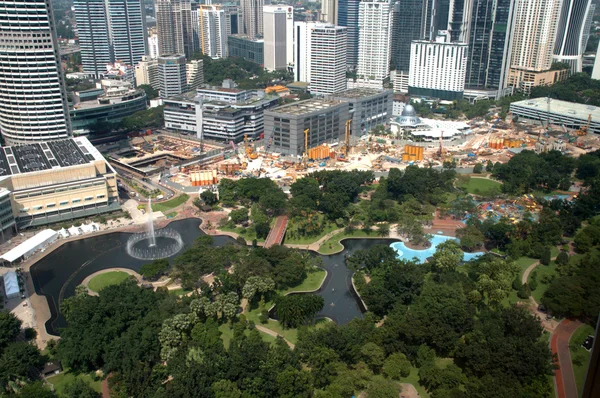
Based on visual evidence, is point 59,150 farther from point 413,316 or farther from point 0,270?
point 413,316

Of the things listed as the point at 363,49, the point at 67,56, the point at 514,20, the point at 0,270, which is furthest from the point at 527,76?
the point at 67,56

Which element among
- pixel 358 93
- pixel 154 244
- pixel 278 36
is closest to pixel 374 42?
pixel 358 93

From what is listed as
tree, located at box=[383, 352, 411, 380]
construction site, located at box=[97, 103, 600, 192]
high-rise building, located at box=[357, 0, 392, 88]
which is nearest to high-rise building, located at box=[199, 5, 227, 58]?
high-rise building, located at box=[357, 0, 392, 88]

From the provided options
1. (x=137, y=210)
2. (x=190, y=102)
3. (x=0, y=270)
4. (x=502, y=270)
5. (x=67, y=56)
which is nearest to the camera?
(x=502, y=270)

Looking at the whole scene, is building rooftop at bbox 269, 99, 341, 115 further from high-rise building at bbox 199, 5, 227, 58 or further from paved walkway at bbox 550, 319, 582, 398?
high-rise building at bbox 199, 5, 227, 58

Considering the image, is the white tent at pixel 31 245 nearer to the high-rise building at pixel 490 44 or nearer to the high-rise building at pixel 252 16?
the high-rise building at pixel 490 44
